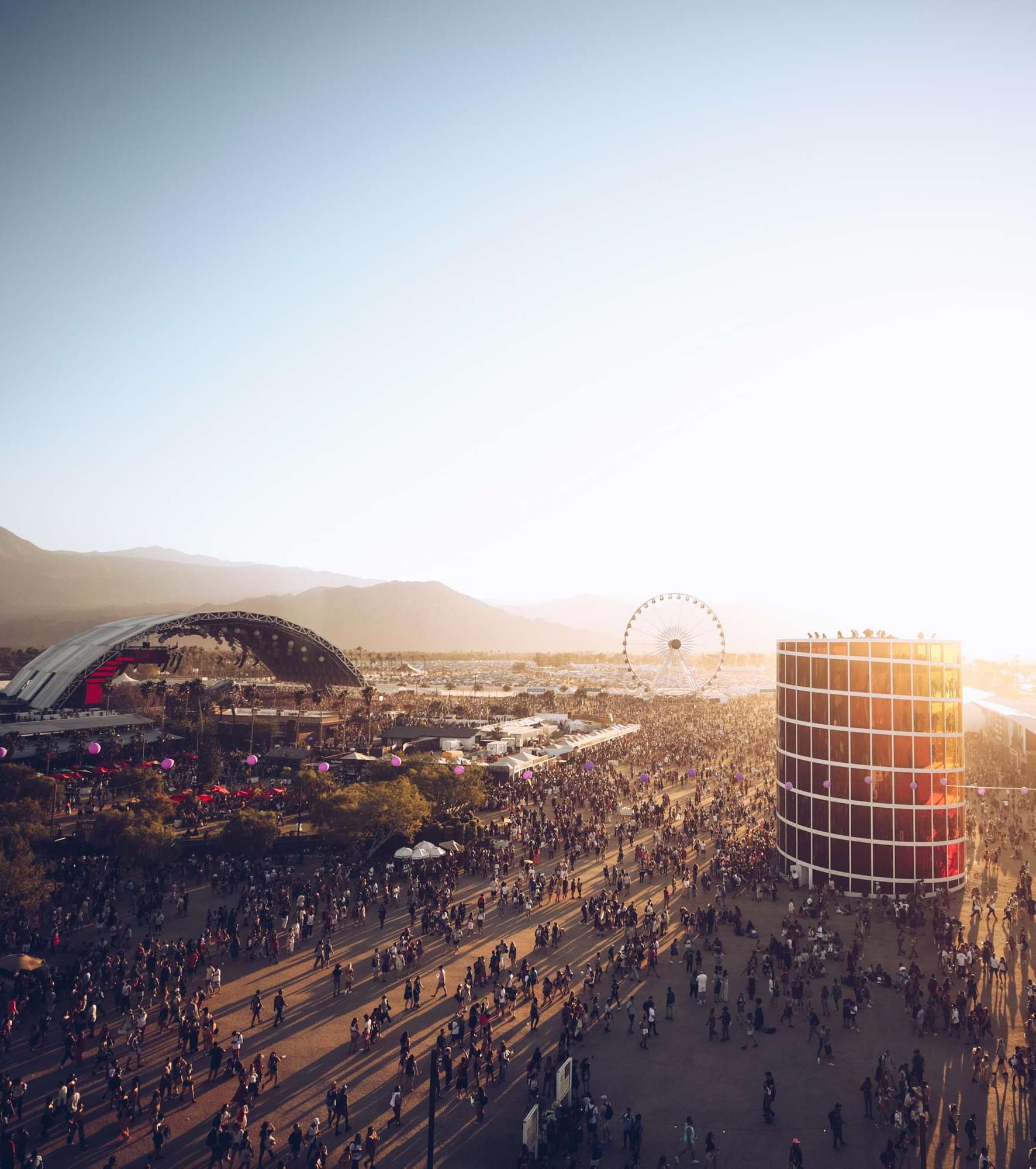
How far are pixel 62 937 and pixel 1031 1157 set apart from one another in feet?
88.7


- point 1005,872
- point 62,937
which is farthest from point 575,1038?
point 1005,872

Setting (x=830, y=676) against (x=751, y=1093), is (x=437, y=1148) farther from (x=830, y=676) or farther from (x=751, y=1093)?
(x=830, y=676)

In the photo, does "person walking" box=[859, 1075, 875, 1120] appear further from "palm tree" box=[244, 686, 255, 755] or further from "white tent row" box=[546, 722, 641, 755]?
"palm tree" box=[244, 686, 255, 755]

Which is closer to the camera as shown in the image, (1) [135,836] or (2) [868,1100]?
(2) [868,1100]

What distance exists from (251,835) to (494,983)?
14.4 metres

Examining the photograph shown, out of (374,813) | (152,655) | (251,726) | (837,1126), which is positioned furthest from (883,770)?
(152,655)

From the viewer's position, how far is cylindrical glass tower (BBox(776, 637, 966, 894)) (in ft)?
98.8

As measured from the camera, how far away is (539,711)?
9281 centimetres

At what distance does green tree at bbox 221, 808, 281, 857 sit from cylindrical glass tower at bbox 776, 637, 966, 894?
73.5 ft

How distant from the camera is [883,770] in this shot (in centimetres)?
3073

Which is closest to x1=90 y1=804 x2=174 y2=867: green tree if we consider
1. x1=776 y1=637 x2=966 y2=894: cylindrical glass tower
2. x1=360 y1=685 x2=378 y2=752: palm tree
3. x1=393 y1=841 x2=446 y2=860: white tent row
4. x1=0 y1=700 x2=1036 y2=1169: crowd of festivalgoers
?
x1=0 y1=700 x2=1036 y2=1169: crowd of festivalgoers

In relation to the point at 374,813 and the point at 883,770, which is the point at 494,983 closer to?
the point at 374,813

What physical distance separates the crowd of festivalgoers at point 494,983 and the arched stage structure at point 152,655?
118ft

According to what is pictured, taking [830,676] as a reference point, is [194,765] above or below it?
below
